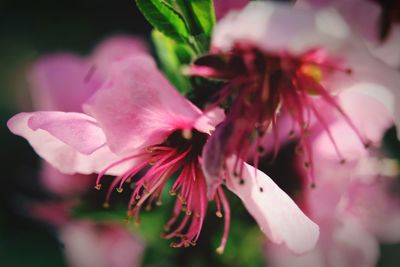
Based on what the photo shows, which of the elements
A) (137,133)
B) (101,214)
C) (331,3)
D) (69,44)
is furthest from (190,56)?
(69,44)

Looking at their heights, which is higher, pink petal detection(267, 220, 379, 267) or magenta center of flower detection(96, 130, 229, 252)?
magenta center of flower detection(96, 130, 229, 252)

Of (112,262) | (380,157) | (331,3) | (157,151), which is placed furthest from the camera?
(112,262)

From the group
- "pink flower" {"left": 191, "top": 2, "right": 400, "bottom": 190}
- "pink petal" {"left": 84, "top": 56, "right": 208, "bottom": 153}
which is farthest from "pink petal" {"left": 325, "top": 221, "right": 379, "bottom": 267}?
"pink petal" {"left": 84, "top": 56, "right": 208, "bottom": 153}

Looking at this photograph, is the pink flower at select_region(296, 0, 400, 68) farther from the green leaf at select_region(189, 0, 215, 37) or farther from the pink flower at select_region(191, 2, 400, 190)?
the green leaf at select_region(189, 0, 215, 37)

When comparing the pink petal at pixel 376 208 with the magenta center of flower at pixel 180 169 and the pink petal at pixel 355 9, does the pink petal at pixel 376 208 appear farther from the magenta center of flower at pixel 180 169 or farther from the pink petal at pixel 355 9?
the pink petal at pixel 355 9

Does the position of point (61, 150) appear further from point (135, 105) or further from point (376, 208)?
point (376, 208)

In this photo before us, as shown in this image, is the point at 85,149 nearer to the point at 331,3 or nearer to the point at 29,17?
the point at 331,3

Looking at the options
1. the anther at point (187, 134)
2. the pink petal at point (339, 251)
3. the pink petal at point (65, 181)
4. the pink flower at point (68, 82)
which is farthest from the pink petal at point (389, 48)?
the pink petal at point (65, 181)
